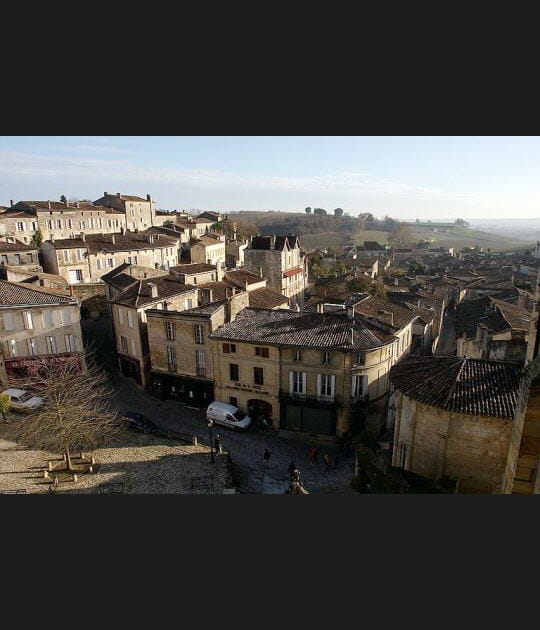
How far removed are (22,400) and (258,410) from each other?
1266 cm

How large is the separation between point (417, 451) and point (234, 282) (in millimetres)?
23785

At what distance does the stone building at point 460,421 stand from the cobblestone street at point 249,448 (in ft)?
13.8

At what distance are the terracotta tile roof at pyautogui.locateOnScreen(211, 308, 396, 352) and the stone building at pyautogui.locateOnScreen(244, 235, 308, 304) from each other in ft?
74.0

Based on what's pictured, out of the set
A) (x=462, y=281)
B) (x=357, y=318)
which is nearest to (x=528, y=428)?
(x=357, y=318)

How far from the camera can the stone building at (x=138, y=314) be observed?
89.9 ft

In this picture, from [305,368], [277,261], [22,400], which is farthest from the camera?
[277,261]

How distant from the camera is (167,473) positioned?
17.9 m

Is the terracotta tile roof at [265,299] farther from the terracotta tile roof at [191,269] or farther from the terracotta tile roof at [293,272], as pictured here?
the terracotta tile roof at [293,272]

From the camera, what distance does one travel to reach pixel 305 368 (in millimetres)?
23281

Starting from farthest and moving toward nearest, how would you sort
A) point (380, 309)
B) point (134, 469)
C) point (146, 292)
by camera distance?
point (380, 309)
point (146, 292)
point (134, 469)

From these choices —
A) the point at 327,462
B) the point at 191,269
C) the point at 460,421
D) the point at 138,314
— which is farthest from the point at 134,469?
the point at 191,269

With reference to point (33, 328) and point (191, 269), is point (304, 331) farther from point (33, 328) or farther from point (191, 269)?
point (191, 269)

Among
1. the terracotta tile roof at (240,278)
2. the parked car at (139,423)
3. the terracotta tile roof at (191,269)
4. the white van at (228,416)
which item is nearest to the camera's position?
the parked car at (139,423)

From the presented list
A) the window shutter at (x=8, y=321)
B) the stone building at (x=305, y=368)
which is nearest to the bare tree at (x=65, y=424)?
the window shutter at (x=8, y=321)
